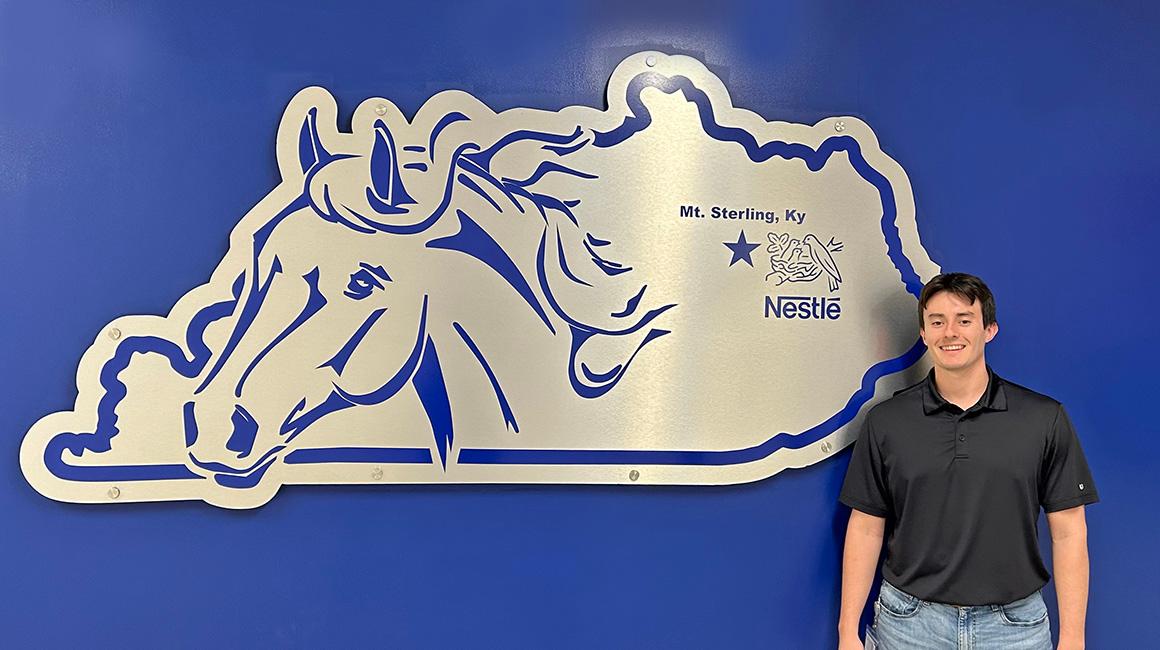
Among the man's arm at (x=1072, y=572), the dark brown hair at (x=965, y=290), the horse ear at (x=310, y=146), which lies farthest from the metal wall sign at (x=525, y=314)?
the man's arm at (x=1072, y=572)

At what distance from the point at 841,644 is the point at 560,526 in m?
0.65

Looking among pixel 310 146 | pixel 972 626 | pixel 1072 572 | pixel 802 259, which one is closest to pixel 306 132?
pixel 310 146

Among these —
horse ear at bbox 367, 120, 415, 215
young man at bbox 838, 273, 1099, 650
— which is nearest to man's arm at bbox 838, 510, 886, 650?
young man at bbox 838, 273, 1099, 650

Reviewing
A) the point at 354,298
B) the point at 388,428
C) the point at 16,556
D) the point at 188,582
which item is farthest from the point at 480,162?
the point at 16,556

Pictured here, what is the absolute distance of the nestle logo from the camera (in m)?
1.91

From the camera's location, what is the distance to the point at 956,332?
70.2 inches

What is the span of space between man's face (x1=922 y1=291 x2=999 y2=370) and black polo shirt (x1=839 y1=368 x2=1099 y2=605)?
0.08 meters

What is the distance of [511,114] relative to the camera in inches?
72.2

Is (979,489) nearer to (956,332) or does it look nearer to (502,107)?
(956,332)

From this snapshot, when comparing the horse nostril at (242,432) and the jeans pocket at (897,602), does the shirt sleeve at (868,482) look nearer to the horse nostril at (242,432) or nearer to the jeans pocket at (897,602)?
the jeans pocket at (897,602)

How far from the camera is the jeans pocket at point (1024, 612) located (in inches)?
69.1

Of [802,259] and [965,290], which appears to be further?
[802,259]

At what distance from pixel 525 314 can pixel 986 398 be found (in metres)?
0.97

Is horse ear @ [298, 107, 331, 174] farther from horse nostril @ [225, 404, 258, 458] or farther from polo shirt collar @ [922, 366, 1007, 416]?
polo shirt collar @ [922, 366, 1007, 416]
